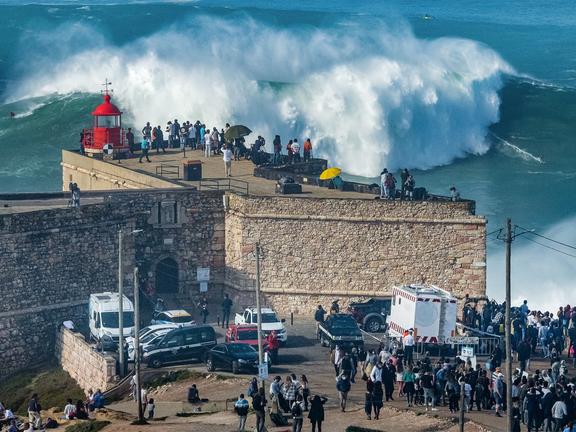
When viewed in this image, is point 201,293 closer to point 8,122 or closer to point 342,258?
point 342,258

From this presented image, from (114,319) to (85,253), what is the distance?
3.58m

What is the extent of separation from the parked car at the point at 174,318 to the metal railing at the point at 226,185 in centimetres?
512

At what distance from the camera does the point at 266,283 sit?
56.2 metres

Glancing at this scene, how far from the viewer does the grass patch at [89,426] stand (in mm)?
44500

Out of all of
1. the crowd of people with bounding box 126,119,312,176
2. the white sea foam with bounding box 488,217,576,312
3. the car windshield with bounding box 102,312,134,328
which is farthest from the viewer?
the crowd of people with bounding box 126,119,312,176

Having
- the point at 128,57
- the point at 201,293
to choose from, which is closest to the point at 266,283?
the point at 201,293

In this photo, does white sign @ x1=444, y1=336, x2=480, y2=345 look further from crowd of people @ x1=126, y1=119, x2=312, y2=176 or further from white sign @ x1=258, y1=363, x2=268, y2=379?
crowd of people @ x1=126, y1=119, x2=312, y2=176

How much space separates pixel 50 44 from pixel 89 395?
5718 centimetres

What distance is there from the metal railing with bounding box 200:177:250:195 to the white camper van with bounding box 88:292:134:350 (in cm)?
596

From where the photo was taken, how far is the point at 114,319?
172 feet

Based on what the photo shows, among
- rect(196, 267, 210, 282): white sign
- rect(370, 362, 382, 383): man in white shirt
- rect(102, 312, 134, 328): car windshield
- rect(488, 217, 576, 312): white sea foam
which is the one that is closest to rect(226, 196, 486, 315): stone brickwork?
rect(196, 267, 210, 282): white sign

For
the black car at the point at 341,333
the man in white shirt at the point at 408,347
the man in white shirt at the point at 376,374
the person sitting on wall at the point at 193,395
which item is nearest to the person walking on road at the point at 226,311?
the black car at the point at 341,333

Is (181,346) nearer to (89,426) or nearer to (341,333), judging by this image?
(341,333)

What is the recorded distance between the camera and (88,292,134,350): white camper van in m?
51.7
